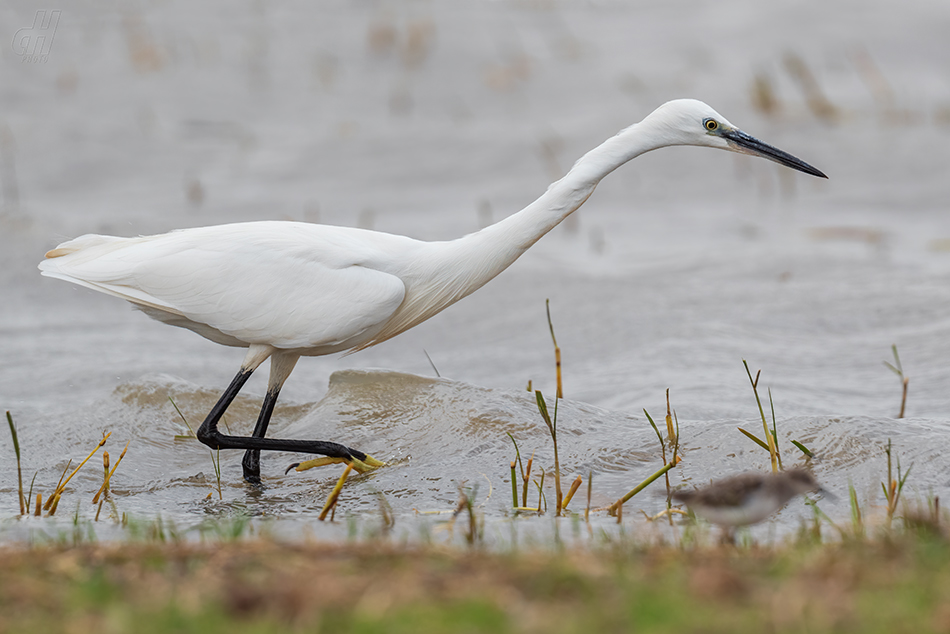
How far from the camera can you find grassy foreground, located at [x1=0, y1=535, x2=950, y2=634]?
2.16m

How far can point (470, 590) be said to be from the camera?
238cm

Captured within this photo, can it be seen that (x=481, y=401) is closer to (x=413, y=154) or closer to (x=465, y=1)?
(x=413, y=154)

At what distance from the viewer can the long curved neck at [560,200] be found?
5.21 m

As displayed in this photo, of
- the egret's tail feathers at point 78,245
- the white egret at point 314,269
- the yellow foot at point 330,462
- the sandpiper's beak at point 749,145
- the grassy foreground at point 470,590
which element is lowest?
the grassy foreground at point 470,590

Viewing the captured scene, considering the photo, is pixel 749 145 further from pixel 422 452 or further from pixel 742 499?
pixel 742 499

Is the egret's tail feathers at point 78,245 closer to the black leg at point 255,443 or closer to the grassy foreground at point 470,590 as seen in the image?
the black leg at point 255,443

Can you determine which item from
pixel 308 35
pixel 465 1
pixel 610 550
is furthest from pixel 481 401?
pixel 465 1

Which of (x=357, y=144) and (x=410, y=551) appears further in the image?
(x=357, y=144)

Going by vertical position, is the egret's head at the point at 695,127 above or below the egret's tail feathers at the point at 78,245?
above

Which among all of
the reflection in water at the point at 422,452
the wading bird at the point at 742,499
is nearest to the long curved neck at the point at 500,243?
the reflection in water at the point at 422,452

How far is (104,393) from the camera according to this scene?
7.23 meters

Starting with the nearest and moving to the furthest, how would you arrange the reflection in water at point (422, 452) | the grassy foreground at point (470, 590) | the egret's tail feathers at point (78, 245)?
the grassy foreground at point (470, 590) → the reflection in water at point (422, 452) → the egret's tail feathers at point (78, 245)

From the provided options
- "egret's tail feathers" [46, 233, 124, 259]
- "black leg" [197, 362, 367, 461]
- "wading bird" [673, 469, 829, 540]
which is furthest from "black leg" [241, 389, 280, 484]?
"wading bird" [673, 469, 829, 540]

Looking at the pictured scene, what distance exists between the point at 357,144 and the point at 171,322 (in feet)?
30.8
